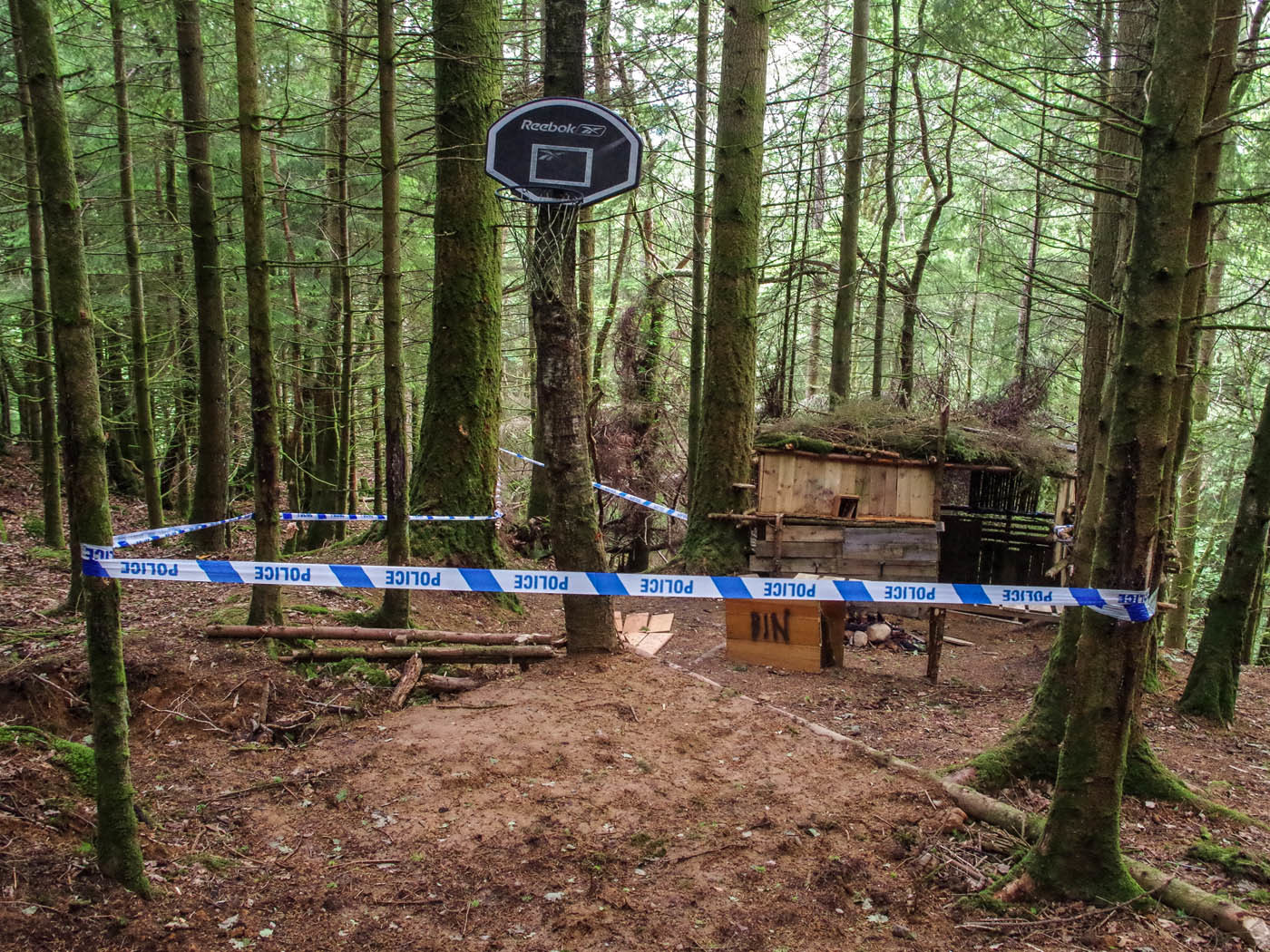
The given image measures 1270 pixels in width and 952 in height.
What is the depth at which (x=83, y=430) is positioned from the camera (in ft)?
10.8

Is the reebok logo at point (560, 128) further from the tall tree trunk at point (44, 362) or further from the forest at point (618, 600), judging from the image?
the tall tree trunk at point (44, 362)

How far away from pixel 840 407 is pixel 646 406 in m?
5.73

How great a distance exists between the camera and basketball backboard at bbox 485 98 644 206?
5996mm

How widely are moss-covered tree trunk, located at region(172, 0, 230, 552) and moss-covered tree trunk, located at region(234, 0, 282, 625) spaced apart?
103 inches

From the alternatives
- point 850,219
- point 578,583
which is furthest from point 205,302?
point 850,219

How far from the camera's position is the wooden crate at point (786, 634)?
802 cm

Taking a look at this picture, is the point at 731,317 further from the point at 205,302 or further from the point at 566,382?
the point at 205,302

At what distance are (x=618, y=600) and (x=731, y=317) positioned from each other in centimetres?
419

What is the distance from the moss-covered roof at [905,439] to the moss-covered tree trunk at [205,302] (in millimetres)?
6677

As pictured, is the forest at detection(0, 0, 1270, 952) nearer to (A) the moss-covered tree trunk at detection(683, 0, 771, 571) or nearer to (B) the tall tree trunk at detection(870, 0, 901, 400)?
(A) the moss-covered tree trunk at detection(683, 0, 771, 571)

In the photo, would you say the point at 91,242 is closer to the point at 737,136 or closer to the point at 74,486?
the point at 737,136

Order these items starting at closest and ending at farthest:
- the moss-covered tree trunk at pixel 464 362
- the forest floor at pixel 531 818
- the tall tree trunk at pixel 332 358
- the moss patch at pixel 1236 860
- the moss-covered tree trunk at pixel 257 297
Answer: the forest floor at pixel 531 818, the moss patch at pixel 1236 860, the moss-covered tree trunk at pixel 257 297, the moss-covered tree trunk at pixel 464 362, the tall tree trunk at pixel 332 358

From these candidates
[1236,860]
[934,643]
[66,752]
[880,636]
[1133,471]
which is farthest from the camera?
[880,636]

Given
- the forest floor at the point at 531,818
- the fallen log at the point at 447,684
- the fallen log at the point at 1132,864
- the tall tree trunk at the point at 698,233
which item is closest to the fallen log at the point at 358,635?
the forest floor at the point at 531,818
